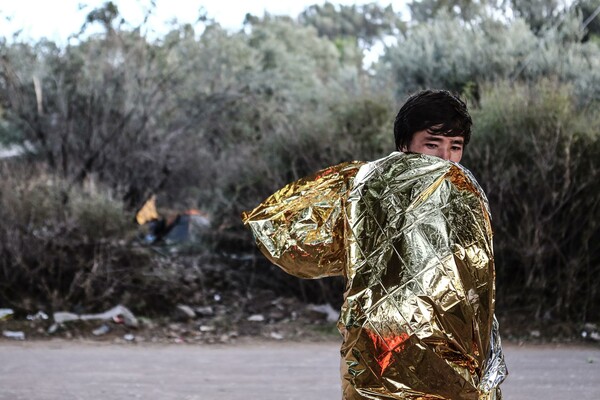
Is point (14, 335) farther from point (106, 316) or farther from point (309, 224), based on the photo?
point (309, 224)

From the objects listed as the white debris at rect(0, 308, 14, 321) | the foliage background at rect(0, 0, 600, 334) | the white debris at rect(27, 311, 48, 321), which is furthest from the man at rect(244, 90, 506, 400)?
Answer: the white debris at rect(0, 308, 14, 321)

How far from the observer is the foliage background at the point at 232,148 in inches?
362

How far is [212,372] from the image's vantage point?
23.8 feet

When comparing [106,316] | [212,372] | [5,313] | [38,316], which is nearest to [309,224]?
[212,372]

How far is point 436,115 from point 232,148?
399 inches

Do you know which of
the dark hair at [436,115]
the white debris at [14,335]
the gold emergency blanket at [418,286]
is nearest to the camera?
the gold emergency blanket at [418,286]

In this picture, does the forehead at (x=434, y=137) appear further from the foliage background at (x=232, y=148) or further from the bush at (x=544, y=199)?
the bush at (x=544, y=199)

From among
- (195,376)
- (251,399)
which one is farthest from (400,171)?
(195,376)

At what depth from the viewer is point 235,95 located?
1547cm

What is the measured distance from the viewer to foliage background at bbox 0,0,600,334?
9.20 metres

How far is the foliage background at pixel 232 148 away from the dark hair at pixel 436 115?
13.6ft

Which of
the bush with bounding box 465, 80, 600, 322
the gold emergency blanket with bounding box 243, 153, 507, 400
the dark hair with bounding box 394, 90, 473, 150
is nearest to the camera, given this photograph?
the gold emergency blanket with bounding box 243, 153, 507, 400

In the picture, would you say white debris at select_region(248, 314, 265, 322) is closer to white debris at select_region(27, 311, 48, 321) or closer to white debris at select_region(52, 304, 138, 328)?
white debris at select_region(52, 304, 138, 328)

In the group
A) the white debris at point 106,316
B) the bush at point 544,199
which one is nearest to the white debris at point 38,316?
the white debris at point 106,316
